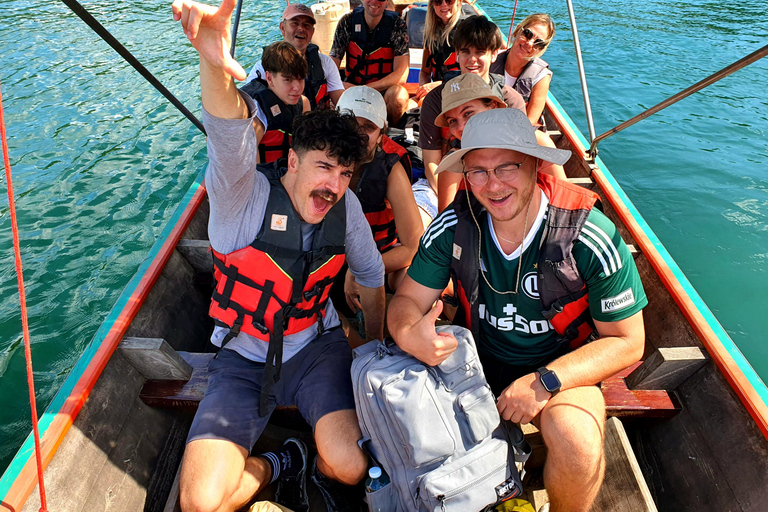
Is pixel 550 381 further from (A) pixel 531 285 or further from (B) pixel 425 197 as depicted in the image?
(B) pixel 425 197

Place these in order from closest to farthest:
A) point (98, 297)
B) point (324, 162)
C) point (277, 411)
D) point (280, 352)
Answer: point (324, 162) < point (280, 352) < point (277, 411) < point (98, 297)

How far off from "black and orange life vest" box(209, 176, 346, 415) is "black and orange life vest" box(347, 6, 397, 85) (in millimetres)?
3430

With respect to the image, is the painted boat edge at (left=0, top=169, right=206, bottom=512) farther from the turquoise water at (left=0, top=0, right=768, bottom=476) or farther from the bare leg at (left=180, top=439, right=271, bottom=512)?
the turquoise water at (left=0, top=0, right=768, bottom=476)

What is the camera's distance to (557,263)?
67.3 inches

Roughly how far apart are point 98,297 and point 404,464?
3.78 m

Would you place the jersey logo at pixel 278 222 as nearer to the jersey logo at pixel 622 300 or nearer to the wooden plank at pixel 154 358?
the wooden plank at pixel 154 358

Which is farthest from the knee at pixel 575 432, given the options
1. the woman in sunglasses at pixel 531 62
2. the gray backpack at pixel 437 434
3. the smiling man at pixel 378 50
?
the smiling man at pixel 378 50

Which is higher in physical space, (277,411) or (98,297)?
(277,411)

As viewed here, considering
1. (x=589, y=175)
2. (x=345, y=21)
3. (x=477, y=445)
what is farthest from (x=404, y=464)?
(x=345, y=21)

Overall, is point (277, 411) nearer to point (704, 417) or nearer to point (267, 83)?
point (704, 417)

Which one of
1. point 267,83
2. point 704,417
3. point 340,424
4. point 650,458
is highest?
point 267,83

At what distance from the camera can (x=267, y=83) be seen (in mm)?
3314

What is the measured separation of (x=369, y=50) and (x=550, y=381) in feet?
14.0

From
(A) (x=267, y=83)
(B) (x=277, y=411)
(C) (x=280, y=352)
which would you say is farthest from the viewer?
(A) (x=267, y=83)
